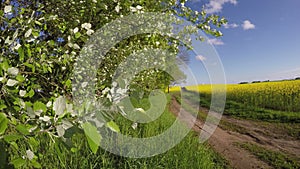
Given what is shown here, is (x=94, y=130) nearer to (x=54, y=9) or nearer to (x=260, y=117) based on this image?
(x=54, y=9)

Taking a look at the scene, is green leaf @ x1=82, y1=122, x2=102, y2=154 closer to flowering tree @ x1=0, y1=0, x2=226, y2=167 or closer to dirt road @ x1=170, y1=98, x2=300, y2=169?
flowering tree @ x1=0, y1=0, x2=226, y2=167

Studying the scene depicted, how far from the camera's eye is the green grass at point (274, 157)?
5.25m

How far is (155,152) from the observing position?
11.5 ft

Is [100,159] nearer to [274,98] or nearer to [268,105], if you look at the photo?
[268,105]

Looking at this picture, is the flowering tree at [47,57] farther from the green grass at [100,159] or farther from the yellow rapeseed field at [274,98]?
the yellow rapeseed field at [274,98]

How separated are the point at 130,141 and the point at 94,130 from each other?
275cm

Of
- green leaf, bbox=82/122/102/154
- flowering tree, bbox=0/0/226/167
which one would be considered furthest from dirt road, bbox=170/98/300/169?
green leaf, bbox=82/122/102/154

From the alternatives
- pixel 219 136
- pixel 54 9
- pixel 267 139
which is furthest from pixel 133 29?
pixel 267 139

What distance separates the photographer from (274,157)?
5.80m

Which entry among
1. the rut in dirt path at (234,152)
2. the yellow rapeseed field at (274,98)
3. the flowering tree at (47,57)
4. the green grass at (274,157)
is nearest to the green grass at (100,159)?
the flowering tree at (47,57)

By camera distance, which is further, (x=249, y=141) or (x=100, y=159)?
(x=249, y=141)

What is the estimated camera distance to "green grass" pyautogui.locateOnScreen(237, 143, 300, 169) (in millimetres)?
5248

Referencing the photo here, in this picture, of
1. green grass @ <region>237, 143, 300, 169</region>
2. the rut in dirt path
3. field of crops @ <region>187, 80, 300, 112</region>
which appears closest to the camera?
the rut in dirt path

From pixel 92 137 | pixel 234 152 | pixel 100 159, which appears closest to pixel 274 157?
pixel 234 152
